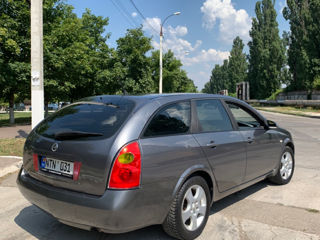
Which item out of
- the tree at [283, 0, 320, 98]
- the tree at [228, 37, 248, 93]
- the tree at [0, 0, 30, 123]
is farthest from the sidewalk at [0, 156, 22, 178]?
the tree at [228, 37, 248, 93]

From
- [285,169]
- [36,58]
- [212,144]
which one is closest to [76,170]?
[212,144]

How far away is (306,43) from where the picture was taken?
4122 centimetres

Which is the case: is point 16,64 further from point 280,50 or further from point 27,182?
point 280,50

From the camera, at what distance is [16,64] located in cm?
1428

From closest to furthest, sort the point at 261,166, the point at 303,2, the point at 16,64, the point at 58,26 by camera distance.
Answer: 1. the point at 261,166
2. the point at 16,64
3. the point at 58,26
4. the point at 303,2

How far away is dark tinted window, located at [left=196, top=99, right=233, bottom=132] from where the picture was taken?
3.40 m

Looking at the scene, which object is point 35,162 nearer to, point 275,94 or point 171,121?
point 171,121

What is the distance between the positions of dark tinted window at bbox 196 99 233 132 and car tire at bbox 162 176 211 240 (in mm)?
659

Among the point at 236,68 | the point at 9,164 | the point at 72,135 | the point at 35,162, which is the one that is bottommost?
the point at 9,164

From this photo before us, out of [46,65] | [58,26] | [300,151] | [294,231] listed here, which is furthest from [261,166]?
[58,26]

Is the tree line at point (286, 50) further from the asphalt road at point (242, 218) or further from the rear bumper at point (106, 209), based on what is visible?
the rear bumper at point (106, 209)

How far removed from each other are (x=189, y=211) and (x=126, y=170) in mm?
917

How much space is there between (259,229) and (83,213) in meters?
2.01

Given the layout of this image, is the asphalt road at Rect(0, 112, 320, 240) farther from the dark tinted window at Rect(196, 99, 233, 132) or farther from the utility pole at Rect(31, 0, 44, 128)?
the utility pole at Rect(31, 0, 44, 128)
